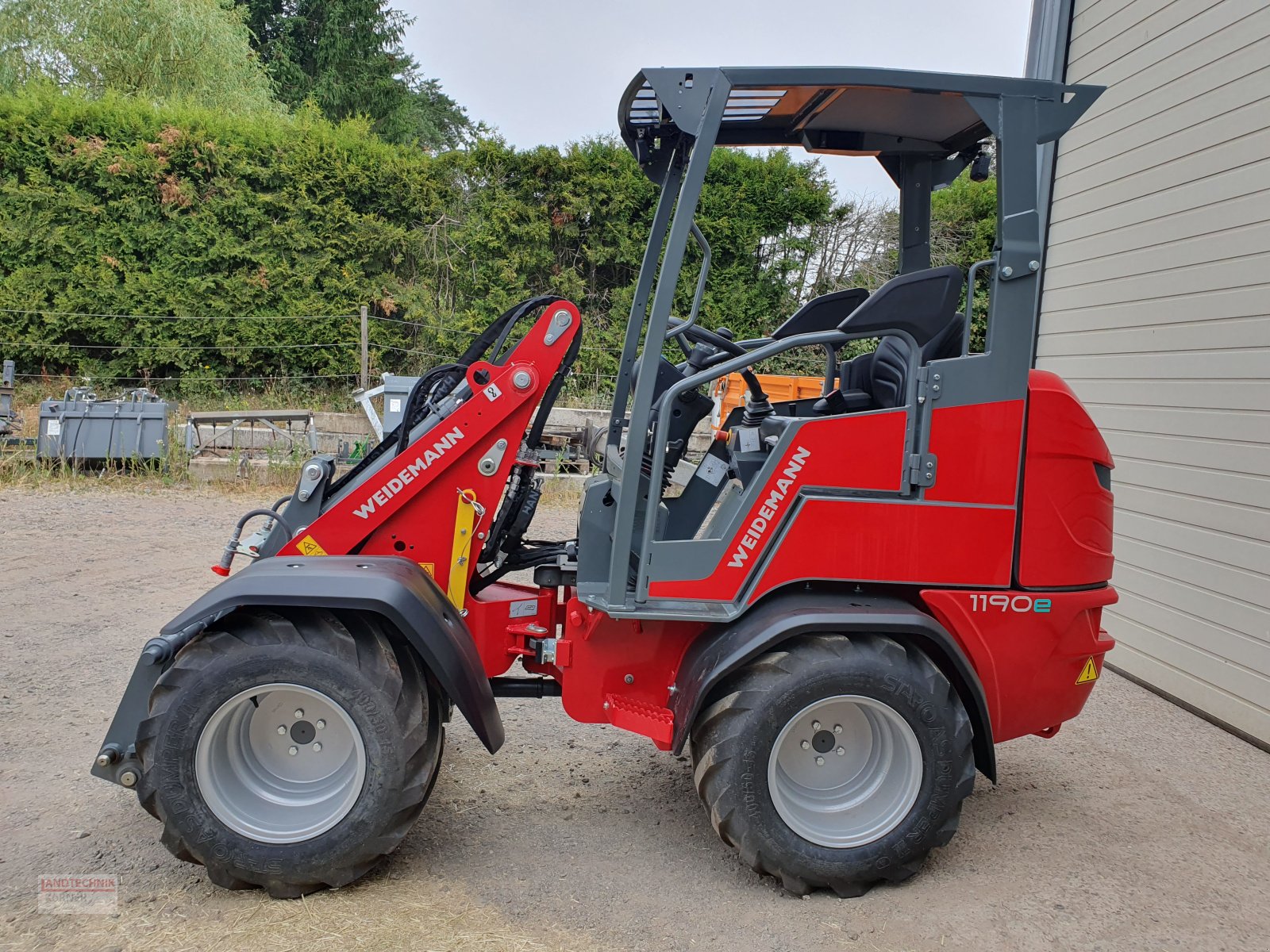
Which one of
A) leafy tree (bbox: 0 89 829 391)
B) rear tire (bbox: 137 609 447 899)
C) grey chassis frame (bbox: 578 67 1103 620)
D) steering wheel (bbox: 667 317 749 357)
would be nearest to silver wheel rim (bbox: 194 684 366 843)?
rear tire (bbox: 137 609 447 899)

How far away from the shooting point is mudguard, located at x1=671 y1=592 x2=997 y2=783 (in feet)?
9.56

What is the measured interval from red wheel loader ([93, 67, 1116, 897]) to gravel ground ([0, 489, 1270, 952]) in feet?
0.60

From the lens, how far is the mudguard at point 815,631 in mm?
2914

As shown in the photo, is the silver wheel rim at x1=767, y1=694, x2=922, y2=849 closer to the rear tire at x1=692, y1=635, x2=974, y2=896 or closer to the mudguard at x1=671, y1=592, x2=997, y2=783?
the rear tire at x1=692, y1=635, x2=974, y2=896

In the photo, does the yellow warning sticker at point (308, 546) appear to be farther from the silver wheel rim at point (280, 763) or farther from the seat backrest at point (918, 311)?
the seat backrest at point (918, 311)

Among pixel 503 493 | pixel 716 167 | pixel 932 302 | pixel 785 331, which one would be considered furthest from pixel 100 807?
pixel 716 167

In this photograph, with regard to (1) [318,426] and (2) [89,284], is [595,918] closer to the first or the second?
(1) [318,426]

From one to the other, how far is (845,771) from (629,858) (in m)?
0.82

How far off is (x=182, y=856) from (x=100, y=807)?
2.57 ft

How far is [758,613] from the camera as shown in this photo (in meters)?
3.04

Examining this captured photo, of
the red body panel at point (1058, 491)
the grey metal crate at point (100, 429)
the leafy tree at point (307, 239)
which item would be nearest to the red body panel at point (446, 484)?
the red body panel at point (1058, 491)

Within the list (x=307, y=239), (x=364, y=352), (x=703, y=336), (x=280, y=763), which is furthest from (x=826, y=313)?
(x=307, y=239)

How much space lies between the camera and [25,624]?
5.41 meters

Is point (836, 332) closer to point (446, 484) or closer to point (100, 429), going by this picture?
point (446, 484)
